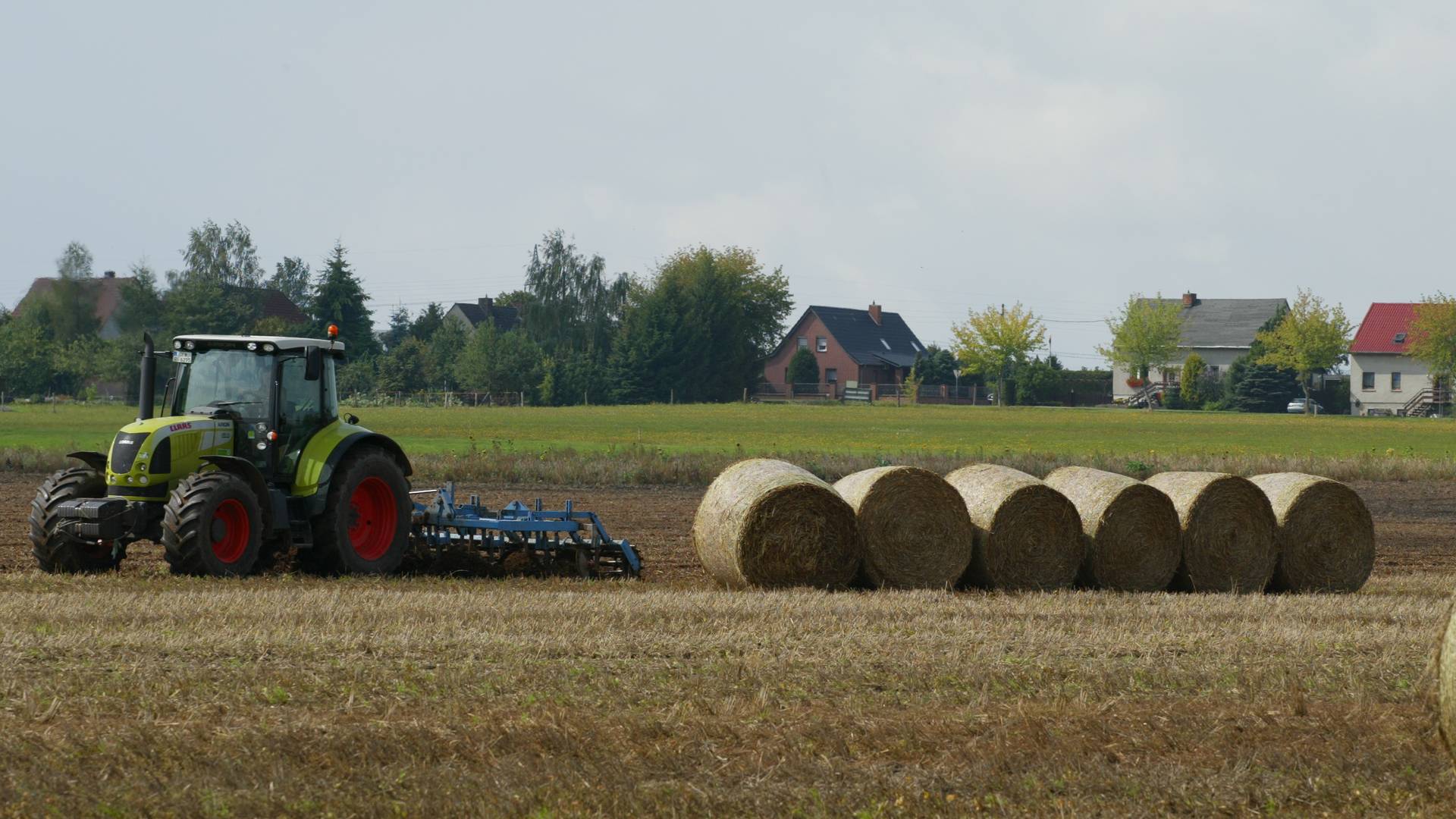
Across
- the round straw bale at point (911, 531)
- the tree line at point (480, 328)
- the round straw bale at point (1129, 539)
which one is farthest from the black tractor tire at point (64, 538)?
the tree line at point (480, 328)

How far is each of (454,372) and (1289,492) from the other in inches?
2501

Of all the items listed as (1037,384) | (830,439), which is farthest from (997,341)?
(830,439)

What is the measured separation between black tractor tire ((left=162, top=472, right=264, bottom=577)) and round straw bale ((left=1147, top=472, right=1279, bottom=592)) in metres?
7.80

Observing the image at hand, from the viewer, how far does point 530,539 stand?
13172mm

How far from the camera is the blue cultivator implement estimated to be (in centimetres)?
1308

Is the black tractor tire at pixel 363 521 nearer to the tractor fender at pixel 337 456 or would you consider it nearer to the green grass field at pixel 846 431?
the tractor fender at pixel 337 456

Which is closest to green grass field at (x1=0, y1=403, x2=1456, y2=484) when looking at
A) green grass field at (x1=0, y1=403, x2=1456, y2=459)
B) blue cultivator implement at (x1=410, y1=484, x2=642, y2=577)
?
green grass field at (x1=0, y1=403, x2=1456, y2=459)

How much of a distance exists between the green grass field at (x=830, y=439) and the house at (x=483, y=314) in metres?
32.6

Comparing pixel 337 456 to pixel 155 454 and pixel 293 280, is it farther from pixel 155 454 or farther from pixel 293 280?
pixel 293 280

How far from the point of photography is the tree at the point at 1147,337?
3164 inches

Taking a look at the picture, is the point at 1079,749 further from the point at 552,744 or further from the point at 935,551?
the point at 935,551

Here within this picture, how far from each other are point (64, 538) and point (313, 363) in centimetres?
232

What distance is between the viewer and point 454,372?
74500mm

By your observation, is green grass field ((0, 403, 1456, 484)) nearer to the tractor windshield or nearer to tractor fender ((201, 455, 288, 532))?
the tractor windshield
